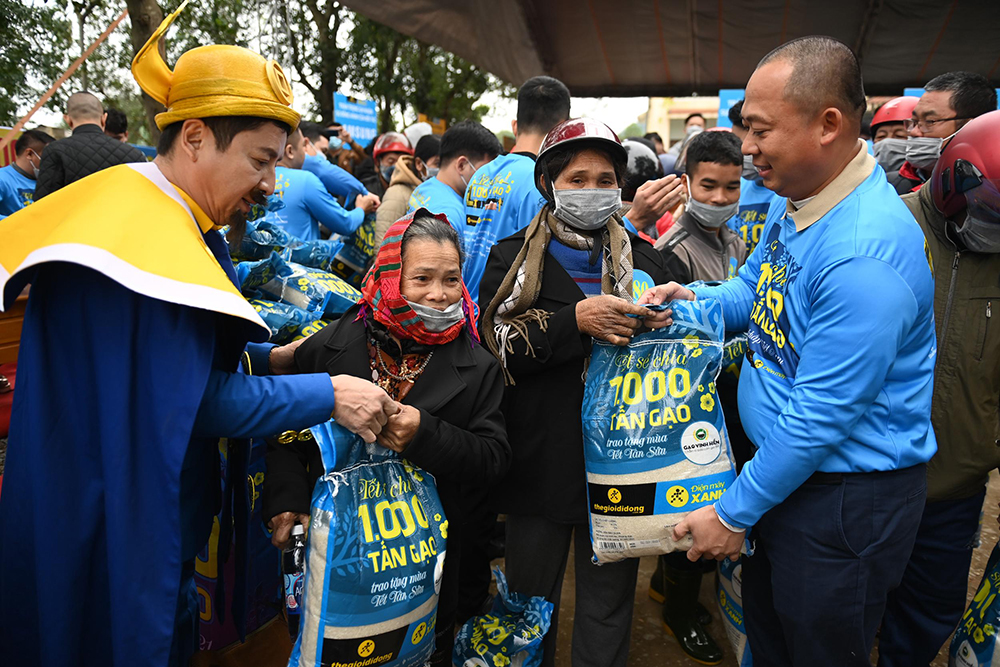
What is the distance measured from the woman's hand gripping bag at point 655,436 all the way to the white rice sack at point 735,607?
1.63ft

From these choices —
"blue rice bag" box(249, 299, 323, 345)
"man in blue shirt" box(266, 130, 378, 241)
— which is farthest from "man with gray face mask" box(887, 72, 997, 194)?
"man in blue shirt" box(266, 130, 378, 241)

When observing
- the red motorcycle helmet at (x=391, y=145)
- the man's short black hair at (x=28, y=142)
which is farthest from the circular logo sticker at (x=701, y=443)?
the man's short black hair at (x=28, y=142)

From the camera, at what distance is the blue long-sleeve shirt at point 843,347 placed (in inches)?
63.1

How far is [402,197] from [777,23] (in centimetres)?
587

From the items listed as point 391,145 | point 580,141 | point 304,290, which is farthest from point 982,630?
point 391,145

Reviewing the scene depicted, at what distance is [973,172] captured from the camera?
6.79ft

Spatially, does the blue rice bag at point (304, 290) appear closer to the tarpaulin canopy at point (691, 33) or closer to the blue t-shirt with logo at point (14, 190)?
the blue t-shirt with logo at point (14, 190)

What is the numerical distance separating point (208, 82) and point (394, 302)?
29.8 inches

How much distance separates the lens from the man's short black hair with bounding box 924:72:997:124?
11.6 ft

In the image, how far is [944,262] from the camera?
2.29 meters

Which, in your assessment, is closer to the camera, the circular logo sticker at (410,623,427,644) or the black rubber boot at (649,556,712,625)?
the circular logo sticker at (410,623,427,644)

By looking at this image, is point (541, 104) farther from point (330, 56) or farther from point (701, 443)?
point (330, 56)

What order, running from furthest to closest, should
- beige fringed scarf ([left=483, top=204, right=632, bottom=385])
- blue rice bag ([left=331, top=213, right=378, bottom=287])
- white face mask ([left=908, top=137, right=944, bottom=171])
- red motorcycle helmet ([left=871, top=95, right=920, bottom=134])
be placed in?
1. blue rice bag ([left=331, top=213, right=378, bottom=287])
2. red motorcycle helmet ([left=871, top=95, right=920, bottom=134])
3. white face mask ([left=908, top=137, right=944, bottom=171])
4. beige fringed scarf ([left=483, top=204, right=632, bottom=385])

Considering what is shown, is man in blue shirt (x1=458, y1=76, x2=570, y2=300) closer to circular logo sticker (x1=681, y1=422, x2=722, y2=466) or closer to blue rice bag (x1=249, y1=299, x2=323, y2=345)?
blue rice bag (x1=249, y1=299, x2=323, y2=345)
